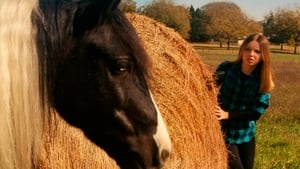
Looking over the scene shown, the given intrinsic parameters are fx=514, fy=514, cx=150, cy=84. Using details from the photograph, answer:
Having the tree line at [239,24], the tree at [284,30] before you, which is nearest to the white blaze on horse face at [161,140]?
the tree line at [239,24]

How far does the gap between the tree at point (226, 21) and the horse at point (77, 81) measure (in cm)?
5578

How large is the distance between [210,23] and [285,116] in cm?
4701

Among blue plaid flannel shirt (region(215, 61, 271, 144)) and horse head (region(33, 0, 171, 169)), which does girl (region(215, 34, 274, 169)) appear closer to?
blue plaid flannel shirt (region(215, 61, 271, 144))

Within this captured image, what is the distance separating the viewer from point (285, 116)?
12234 millimetres

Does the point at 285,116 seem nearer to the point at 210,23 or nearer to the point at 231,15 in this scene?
the point at 210,23

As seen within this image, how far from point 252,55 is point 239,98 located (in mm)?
431

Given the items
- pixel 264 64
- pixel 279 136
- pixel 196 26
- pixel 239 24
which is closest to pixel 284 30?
pixel 239 24

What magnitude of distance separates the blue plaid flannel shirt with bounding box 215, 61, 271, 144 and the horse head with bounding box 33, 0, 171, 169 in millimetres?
2361

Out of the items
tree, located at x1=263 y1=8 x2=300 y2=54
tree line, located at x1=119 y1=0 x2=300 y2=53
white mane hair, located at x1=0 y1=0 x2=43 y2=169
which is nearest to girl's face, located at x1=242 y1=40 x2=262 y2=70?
white mane hair, located at x1=0 y1=0 x2=43 y2=169

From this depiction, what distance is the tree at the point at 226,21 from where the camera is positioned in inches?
2365

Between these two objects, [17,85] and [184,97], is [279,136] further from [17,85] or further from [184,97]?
[17,85]

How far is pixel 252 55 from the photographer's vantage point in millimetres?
4879

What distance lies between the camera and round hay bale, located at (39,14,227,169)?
15.1 ft

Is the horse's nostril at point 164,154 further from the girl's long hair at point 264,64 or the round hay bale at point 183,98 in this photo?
the girl's long hair at point 264,64
